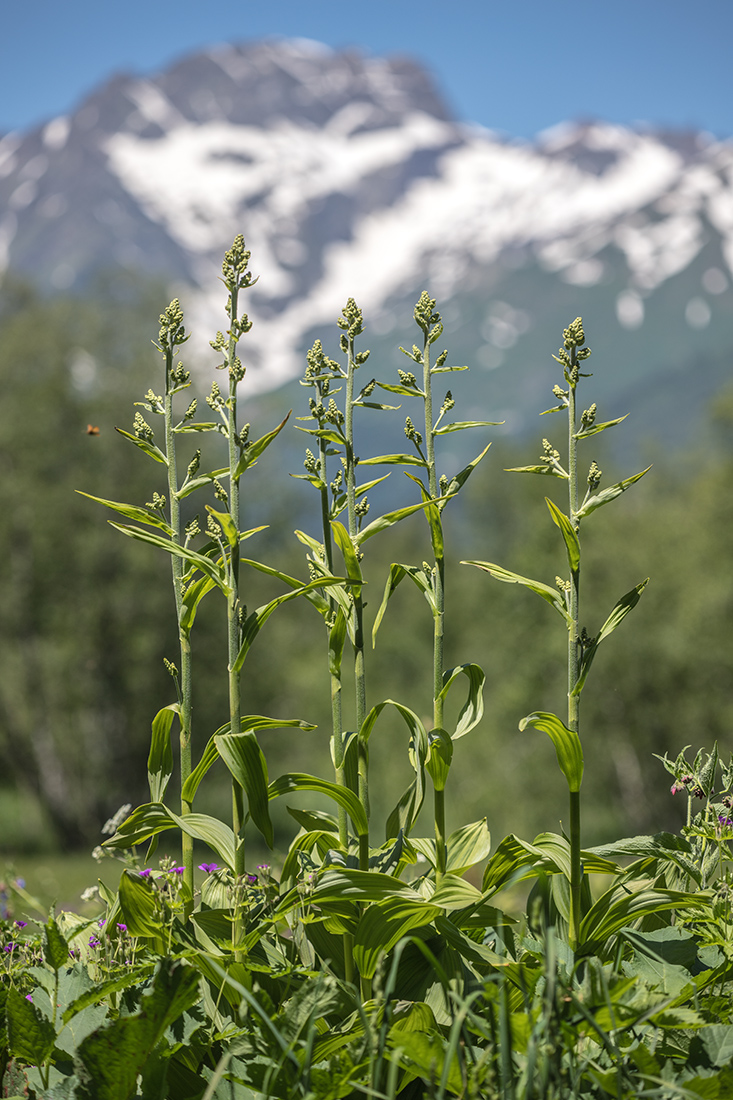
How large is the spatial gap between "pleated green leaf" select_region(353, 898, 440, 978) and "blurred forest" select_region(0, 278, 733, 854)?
1716 centimetres

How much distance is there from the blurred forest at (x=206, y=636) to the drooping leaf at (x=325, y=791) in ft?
55.8

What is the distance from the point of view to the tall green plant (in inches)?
67.5

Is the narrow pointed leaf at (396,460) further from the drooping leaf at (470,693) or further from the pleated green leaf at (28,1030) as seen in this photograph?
the pleated green leaf at (28,1030)

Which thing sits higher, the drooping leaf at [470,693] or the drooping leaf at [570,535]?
the drooping leaf at [570,535]

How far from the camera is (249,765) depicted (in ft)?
5.64

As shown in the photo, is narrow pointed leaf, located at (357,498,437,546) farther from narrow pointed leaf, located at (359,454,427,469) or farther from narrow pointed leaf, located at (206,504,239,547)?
narrow pointed leaf, located at (206,504,239,547)

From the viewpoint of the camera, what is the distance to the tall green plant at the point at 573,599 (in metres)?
1.71

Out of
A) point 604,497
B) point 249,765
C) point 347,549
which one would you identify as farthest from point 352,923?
point 604,497

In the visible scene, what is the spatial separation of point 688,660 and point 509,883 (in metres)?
20.9

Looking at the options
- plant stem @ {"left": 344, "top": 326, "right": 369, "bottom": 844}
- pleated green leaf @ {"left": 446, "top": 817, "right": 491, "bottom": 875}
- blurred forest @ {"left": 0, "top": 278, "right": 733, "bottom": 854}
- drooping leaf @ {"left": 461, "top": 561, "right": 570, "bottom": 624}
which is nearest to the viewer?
drooping leaf @ {"left": 461, "top": 561, "right": 570, "bottom": 624}

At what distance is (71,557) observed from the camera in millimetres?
20047

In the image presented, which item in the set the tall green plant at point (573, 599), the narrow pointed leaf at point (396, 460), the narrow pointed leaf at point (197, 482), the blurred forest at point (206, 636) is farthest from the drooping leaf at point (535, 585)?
the blurred forest at point (206, 636)

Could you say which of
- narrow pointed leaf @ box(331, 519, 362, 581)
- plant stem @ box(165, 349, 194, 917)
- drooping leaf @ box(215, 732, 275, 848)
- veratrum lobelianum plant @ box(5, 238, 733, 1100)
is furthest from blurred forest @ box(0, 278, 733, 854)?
drooping leaf @ box(215, 732, 275, 848)

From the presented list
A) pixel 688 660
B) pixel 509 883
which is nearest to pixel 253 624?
pixel 509 883
